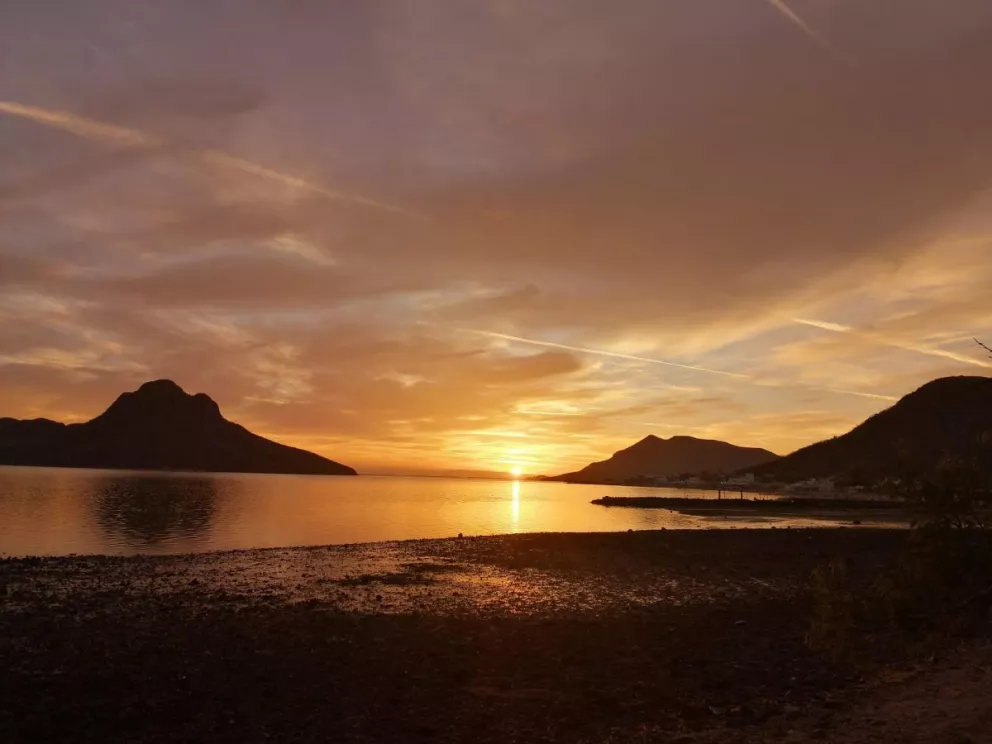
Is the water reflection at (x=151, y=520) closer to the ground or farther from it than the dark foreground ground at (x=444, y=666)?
farther from it

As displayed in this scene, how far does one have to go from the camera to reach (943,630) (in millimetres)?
15188

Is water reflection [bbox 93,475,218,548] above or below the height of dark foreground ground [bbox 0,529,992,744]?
above

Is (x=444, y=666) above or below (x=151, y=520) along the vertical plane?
below

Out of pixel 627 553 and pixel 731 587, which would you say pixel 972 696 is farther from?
pixel 627 553

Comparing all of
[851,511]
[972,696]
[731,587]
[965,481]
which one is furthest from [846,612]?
[851,511]

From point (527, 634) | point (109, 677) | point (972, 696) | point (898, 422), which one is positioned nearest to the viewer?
point (972, 696)

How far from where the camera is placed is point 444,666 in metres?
16.2

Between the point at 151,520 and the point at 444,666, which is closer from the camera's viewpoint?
the point at 444,666

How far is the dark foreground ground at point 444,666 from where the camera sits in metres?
12.0

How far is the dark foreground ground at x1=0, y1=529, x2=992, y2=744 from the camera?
39.5 feet

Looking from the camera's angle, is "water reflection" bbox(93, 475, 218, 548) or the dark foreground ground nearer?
the dark foreground ground

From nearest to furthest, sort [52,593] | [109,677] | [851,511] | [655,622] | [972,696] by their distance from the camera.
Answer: [972,696] → [109,677] → [655,622] → [52,593] → [851,511]

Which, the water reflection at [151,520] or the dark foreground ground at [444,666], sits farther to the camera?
the water reflection at [151,520]

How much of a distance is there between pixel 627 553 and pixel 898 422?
571 ft
